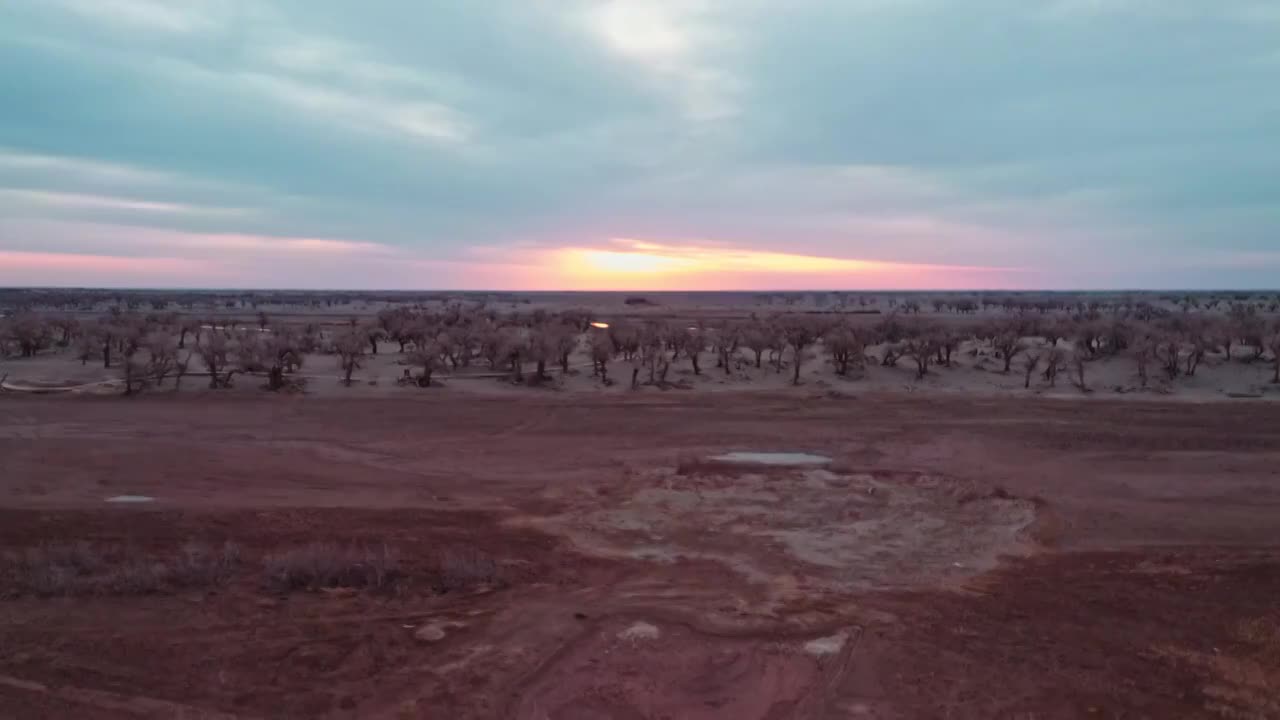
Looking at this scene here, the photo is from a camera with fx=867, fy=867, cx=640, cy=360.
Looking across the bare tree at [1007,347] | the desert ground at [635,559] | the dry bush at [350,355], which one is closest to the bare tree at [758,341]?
the desert ground at [635,559]

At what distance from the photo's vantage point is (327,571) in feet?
39.2

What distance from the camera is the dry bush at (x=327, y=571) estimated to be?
1181 centimetres

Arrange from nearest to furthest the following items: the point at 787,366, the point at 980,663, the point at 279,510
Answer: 1. the point at 980,663
2. the point at 279,510
3. the point at 787,366

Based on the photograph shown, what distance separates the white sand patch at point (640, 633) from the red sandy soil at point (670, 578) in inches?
2.1

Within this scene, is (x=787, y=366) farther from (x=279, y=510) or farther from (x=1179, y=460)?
(x=279, y=510)

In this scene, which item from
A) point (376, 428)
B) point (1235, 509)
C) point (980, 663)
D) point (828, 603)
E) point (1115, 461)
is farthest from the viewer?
point (376, 428)

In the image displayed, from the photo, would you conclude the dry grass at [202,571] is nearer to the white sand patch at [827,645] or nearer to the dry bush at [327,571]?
the dry bush at [327,571]

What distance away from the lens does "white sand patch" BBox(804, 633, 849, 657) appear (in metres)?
9.93

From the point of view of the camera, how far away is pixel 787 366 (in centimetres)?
4150

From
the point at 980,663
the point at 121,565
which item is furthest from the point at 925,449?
the point at 121,565

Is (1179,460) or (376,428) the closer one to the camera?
(1179,460)

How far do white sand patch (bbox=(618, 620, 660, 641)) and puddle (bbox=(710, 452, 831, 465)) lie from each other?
1103 centimetres

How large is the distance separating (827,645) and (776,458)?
12.0 m

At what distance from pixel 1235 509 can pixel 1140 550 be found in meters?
4.27
